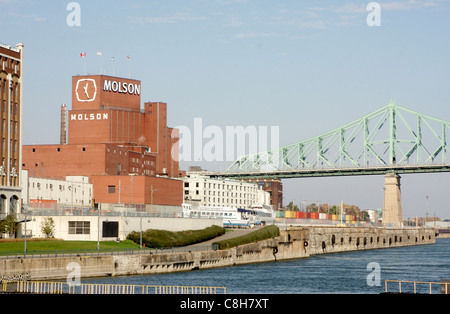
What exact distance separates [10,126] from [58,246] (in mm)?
26065

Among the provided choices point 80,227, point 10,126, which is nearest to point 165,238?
point 80,227

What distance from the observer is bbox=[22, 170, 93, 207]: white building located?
14074 centimetres

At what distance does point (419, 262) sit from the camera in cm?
12506

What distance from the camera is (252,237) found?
116812 millimetres

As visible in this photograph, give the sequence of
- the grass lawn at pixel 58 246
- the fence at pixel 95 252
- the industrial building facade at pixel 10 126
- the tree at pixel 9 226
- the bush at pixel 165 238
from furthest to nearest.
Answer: the industrial building facade at pixel 10 126, the bush at pixel 165 238, the tree at pixel 9 226, the grass lawn at pixel 58 246, the fence at pixel 95 252

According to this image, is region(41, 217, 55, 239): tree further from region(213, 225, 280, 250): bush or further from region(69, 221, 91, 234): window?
region(213, 225, 280, 250): bush

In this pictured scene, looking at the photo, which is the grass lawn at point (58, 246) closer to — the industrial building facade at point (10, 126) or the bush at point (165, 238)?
the bush at point (165, 238)

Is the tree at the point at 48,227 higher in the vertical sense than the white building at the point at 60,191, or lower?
lower

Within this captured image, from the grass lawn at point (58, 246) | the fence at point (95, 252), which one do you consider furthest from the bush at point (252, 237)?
the grass lawn at point (58, 246)

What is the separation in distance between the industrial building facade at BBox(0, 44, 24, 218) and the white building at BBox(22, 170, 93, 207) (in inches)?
1121

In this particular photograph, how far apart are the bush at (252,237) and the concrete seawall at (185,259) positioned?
2.43ft

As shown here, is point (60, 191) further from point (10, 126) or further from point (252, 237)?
point (252, 237)

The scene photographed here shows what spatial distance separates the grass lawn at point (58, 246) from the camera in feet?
274

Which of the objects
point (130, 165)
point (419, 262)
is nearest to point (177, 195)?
point (130, 165)
